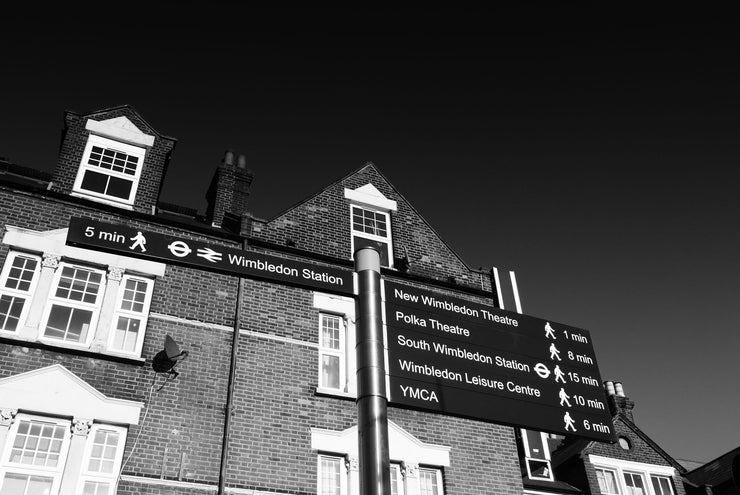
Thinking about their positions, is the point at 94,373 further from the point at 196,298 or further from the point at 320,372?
the point at 320,372

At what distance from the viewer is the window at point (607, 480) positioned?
20.8 metres

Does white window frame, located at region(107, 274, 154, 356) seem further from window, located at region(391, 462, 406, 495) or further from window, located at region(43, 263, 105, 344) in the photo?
window, located at region(391, 462, 406, 495)

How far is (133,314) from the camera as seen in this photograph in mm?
12633

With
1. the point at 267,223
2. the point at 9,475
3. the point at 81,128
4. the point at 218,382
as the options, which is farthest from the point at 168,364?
the point at 81,128

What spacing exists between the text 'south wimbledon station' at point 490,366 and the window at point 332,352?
651 centimetres

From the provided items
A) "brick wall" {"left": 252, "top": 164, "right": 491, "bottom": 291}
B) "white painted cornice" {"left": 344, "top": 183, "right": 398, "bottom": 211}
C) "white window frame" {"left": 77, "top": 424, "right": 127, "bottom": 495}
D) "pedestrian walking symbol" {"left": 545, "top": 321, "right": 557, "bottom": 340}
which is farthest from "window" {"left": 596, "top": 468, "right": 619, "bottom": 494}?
"white window frame" {"left": 77, "top": 424, "right": 127, "bottom": 495}

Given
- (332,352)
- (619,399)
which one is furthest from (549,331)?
(619,399)

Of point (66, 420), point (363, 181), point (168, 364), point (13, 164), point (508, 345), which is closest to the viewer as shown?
point (508, 345)

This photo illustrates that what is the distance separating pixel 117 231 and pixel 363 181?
454 inches

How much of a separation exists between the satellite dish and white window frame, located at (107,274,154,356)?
370 mm

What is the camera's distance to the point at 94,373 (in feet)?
38.1

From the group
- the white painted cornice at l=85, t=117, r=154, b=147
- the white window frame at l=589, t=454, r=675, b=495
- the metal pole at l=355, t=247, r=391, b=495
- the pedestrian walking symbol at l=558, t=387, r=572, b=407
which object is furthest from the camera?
the white window frame at l=589, t=454, r=675, b=495

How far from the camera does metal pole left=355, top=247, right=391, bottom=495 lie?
5098mm

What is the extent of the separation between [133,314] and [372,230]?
256 inches
